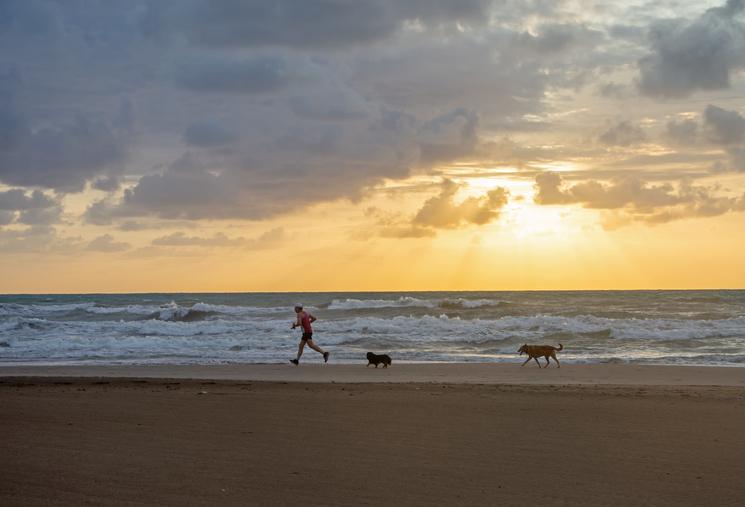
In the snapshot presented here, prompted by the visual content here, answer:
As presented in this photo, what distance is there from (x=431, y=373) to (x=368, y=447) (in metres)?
10.0

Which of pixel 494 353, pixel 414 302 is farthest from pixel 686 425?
pixel 414 302

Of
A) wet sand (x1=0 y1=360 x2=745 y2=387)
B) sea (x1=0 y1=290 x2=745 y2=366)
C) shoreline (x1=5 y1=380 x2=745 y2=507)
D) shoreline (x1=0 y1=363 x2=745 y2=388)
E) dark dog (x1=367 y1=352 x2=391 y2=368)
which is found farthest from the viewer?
sea (x1=0 y1=290 x2=745 y2=366)

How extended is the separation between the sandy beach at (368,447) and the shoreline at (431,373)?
3.07m

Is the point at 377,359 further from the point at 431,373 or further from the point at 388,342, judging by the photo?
the point at 388,342

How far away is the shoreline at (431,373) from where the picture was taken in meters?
15.1

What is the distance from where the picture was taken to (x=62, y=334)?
1237 inches

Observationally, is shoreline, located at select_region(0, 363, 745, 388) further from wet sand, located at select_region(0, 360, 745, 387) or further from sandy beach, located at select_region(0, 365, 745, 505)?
sandy beach, located at select_region(0, 365, 745, 505)

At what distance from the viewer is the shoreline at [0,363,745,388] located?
1509 centimetres

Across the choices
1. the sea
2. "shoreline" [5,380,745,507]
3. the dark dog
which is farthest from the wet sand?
"shoreline" [5,380,745,507]

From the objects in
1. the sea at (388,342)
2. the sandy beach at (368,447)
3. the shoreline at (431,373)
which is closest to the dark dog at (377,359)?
the shoreline at (431,373)

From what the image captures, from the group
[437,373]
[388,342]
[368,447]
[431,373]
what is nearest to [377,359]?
[431,373]

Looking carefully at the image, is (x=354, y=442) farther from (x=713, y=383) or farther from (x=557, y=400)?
(x=713, y=383)

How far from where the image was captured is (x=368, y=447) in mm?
6867

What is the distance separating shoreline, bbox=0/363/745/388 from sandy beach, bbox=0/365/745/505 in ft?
10.1
